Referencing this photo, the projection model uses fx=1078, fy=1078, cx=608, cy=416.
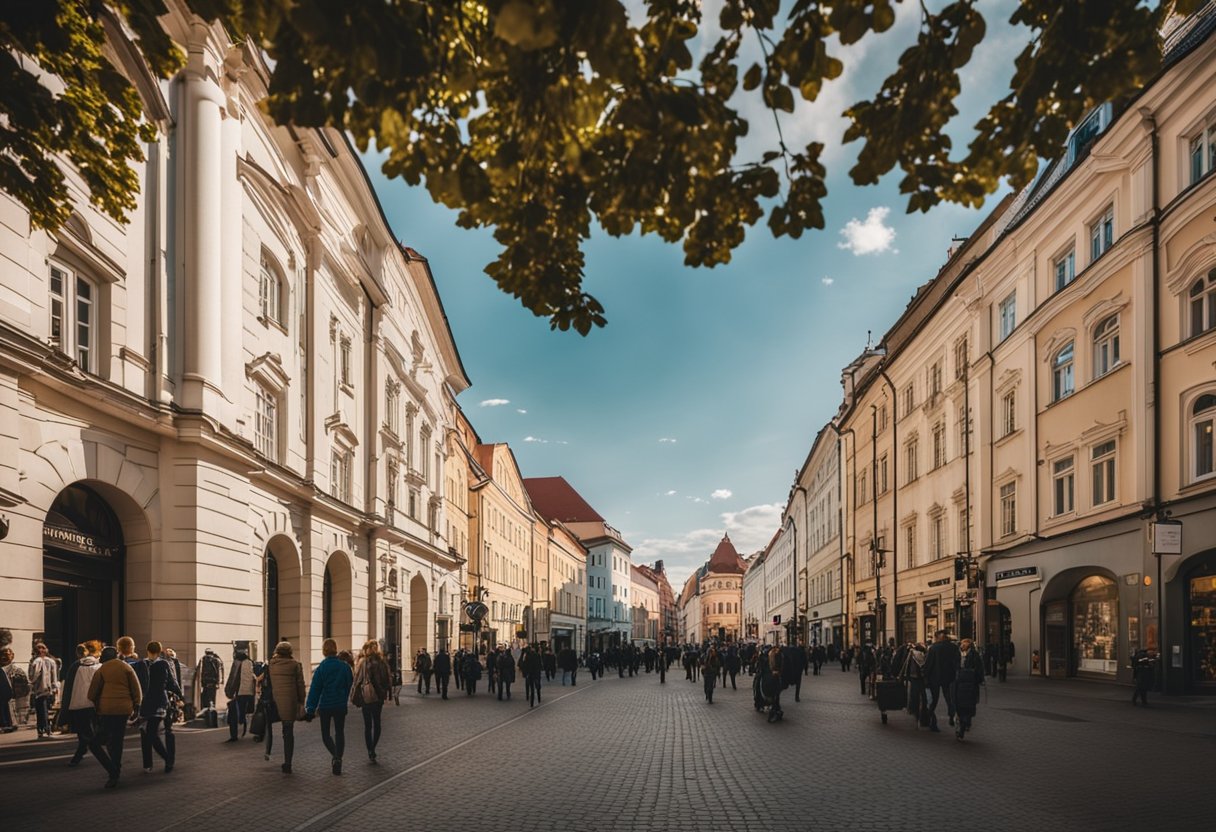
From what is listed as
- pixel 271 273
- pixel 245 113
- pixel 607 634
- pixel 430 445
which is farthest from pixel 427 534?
pixel 607 634

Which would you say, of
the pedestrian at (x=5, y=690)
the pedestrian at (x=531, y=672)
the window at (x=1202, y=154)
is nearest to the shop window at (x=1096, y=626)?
the window at (x=1202, y=154)

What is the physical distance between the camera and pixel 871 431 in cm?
5466

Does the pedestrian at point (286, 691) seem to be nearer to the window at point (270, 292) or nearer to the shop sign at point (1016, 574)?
the window at point (270, 292)

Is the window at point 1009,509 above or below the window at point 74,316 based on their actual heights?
below

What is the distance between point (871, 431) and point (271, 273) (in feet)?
119

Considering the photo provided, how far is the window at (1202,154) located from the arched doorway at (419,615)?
30.5 m

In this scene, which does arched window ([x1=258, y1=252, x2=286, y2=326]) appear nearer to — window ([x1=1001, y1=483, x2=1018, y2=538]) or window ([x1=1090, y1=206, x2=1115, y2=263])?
window ([x1=1090, y1=206, x2=1115, y2=263])

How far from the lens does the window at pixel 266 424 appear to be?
79.6 ft

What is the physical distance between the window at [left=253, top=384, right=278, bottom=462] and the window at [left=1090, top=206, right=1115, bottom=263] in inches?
795

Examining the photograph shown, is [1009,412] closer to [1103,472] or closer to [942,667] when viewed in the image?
[1103,472]

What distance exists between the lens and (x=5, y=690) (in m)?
13.9

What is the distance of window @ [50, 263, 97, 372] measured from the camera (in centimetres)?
1639

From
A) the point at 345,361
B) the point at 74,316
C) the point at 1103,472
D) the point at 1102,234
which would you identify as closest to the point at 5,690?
the point at 74,316

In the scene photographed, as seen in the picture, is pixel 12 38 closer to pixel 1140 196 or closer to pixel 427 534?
pixel 1140 196
